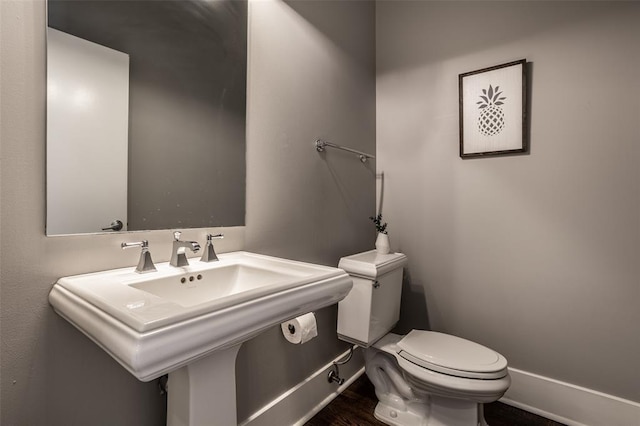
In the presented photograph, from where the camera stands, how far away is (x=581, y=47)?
1448 millimetres

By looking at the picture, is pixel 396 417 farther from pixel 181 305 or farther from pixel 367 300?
pixel 181 305

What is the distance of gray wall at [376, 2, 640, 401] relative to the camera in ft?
4.51

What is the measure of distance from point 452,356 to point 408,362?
0.19 meters

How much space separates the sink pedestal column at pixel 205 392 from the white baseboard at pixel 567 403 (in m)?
1.58

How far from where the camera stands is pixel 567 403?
1.47m

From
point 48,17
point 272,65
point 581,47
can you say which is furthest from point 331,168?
point 581,47

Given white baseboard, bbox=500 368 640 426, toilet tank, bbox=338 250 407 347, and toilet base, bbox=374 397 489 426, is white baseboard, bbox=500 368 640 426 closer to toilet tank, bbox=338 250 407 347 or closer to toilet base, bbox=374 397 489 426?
toilet base, bbox=374 397 489 426

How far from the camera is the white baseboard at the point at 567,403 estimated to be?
136 centimetres

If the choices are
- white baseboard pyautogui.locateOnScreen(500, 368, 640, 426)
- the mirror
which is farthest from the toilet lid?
the mirror

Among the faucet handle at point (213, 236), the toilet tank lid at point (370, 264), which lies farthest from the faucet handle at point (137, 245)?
the toilet tank lid at point (370, 264)

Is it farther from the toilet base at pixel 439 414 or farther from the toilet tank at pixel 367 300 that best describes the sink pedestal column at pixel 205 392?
the toilet base at pixel 439 414

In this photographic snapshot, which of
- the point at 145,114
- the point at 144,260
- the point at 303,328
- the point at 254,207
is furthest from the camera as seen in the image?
the point at 254,207

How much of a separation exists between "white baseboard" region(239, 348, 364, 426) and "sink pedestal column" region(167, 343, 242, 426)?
547mm

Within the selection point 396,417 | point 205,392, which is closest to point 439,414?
point 396,417
